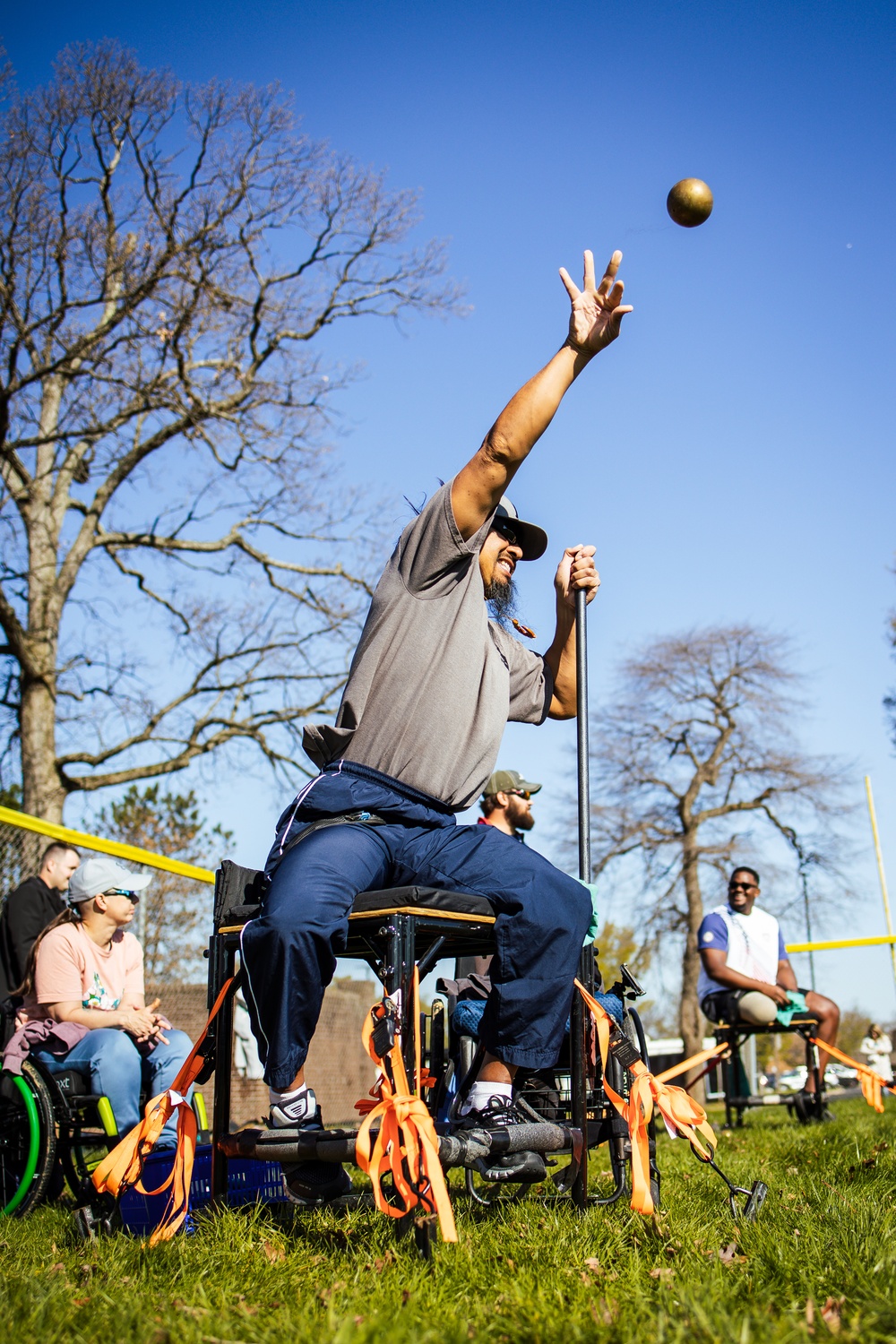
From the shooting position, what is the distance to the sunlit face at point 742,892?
9062 mm

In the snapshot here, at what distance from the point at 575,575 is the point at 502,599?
0.29 m

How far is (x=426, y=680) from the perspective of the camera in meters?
3.24

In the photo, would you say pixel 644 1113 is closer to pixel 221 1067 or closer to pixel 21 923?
pixel 221 1067

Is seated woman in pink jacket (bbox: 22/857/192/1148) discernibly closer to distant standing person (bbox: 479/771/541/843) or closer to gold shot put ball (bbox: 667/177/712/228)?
distant standing person (bbox: 479/771/541/843)

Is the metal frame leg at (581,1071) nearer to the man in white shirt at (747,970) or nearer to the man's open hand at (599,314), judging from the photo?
the man's open hand at (599,314)

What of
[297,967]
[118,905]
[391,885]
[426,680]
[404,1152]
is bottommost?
[404,1152]

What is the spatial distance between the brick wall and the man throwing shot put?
542 centimetres

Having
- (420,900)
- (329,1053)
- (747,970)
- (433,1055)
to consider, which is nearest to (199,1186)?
(433,1055)

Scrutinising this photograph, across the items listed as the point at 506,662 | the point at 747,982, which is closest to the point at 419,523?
the point at 506,662

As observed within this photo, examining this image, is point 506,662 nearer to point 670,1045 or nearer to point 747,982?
point 747,982

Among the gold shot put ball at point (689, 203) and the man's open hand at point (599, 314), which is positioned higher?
the gold shot put ball at point (689, 203)

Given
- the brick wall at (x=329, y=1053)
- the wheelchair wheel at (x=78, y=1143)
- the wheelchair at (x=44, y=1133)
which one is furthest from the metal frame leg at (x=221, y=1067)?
the brick wall at (x=329, y=1053)

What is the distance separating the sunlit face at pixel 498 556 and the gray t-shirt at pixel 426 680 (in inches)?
11.4

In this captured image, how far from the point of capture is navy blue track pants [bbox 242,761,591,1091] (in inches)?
108
